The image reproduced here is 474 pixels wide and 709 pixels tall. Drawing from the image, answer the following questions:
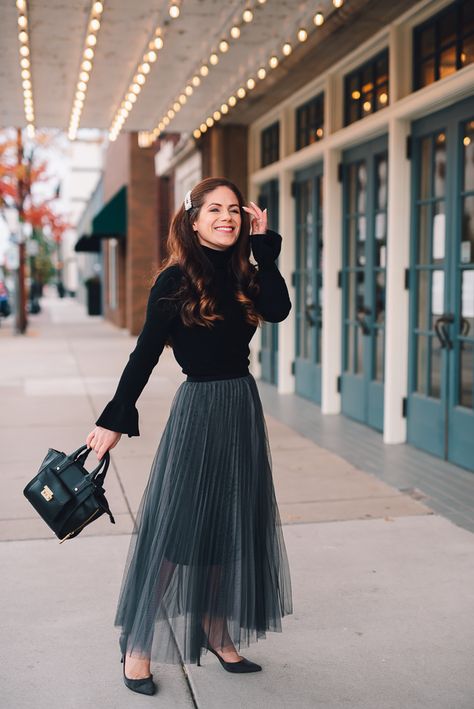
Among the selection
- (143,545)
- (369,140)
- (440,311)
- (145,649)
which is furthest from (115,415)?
(369,140)

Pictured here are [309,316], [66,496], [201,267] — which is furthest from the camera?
[309,316]

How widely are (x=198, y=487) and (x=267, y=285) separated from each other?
0.80 m

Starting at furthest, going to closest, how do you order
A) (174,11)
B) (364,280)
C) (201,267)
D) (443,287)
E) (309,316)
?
1. (309,316)
2. (364,280)
3. (174,11)
4. (443,287)
5. (201,267)

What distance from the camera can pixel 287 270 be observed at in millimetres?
10930

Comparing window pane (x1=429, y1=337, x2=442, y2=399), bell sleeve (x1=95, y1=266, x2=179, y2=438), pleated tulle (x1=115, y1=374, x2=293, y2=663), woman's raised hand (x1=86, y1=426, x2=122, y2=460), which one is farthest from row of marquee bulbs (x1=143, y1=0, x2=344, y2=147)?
woman's raised hand (x1=86, y1=426, x2=122, y2=460)

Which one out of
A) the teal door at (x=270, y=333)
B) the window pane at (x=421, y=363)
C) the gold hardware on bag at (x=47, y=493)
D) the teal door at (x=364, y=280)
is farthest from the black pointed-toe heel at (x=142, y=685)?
the teal door at (x=270, y=333)

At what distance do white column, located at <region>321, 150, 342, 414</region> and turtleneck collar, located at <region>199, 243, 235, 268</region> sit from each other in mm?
6047

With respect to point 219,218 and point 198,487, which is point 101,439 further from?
point 219,218

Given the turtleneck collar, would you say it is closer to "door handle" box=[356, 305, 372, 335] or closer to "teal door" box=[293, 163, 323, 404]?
"door handle" box=[356, 305, 372, 335]

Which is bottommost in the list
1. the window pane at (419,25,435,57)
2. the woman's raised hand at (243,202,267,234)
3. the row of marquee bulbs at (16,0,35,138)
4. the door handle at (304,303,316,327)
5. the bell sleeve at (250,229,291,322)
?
the door handle at (304,303,316,327)

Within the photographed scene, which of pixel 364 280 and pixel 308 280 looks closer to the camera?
pixel 364 280

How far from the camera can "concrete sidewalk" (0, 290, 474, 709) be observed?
3.21 meters

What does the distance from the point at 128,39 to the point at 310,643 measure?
635cm

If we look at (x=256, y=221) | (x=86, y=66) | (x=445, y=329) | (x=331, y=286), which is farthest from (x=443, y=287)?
(x=86, y=66)
